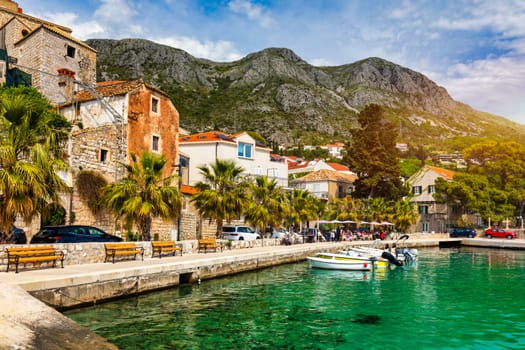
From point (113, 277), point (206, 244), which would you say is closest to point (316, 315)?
point (113, 277)

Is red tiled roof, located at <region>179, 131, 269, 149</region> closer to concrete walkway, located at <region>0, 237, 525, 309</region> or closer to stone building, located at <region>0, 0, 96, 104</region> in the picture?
stone building, located at <region>0, 0, 96, 104</region>

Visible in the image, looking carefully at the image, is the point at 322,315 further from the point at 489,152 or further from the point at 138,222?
the point at 489,152

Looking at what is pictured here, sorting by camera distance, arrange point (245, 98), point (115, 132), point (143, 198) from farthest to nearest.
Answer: point (245, 98) < point (115, 132) < point (143, 198)

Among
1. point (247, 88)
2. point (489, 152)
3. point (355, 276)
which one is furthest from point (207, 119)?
point (355, 276)

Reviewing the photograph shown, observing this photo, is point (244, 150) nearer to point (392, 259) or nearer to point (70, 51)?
point (70, 51)

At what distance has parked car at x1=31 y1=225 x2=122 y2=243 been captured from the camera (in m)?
20.7

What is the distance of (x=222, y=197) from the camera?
3219 cm

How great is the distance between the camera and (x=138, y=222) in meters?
24.7

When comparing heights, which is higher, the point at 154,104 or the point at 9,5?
the point at 9,5

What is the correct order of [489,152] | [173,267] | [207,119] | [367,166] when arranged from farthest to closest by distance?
[207,119]
[489,152]
[367,166]
[173,267]

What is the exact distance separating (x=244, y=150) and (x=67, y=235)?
40980 millimetres

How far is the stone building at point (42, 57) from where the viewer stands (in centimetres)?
5138

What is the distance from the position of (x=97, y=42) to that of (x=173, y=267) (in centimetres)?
18943

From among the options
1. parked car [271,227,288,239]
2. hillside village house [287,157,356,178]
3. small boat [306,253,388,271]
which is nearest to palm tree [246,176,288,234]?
parked car [271,227,288,239]
